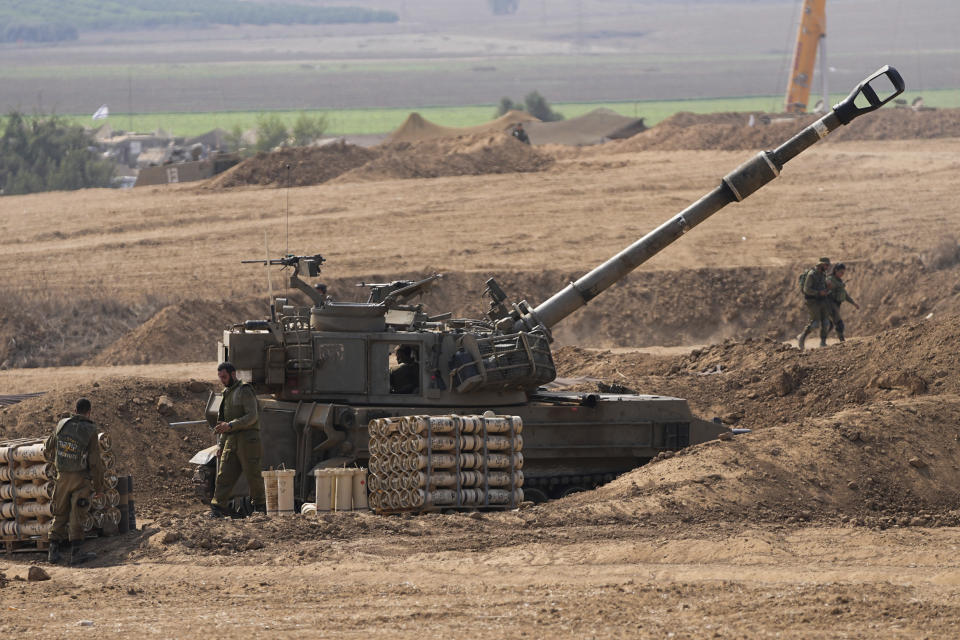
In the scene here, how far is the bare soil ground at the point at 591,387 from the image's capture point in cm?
1164

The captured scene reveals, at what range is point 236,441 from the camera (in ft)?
49.6

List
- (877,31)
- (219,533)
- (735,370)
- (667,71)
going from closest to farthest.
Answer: (219,533)
(735,370)
(667,71)
(877,31)

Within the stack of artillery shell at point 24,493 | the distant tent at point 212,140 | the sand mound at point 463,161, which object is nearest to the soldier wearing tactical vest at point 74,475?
the stack of artillery shell at point 24,493

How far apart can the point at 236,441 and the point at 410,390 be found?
226 cm

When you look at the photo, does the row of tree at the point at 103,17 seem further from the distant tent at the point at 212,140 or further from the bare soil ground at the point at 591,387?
the bare soil ground at the point at 591,387

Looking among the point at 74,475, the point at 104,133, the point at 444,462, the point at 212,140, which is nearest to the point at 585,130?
the point at 212,140

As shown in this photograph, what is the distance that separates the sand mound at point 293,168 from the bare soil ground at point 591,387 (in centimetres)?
108

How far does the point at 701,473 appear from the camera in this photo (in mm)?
15531

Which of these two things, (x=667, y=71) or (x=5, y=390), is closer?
(x=5, y=390)

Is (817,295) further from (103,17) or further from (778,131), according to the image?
(103,17)

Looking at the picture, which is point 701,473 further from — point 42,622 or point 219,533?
point 42,622

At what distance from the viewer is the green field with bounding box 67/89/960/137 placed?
269 feet

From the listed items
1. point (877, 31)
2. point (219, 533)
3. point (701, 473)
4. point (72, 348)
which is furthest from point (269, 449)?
point (877, 31)

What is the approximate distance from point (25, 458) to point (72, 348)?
1305 centimetres
